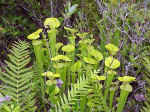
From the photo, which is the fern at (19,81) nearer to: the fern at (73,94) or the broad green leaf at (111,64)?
the fern at (73,94)

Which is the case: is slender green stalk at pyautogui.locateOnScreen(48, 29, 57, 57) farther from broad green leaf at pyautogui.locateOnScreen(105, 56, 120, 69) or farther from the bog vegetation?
broad green leaf at pyautogui.locateOnScreen(105, 56, 120, 69)

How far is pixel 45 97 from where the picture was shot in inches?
48.7

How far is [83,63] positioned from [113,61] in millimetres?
177

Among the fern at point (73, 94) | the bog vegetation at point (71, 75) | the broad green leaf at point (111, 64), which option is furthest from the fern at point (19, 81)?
the broad green leaf at point (111, 64)

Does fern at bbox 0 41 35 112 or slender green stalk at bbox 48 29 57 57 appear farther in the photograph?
slender green stalk at bbox 48 29 57 57

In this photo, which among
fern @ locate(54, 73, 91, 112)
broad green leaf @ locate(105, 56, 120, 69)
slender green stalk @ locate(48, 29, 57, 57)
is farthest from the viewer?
slender green stalk @ locate(48, 29, 57, 57)

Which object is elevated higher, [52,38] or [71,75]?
[52,38]

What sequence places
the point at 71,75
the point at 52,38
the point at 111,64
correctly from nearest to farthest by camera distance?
the point at 111,64, the point at 52,38, the point at 71,75

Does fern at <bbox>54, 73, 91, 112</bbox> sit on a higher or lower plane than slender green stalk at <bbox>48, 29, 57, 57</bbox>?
lower

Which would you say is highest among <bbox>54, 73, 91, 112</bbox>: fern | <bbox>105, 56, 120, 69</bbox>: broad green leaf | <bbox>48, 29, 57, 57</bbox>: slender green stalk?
<bbox>48, 29, 57, 57</bbox>: slender green stalk

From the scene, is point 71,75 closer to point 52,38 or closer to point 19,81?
point 52,38

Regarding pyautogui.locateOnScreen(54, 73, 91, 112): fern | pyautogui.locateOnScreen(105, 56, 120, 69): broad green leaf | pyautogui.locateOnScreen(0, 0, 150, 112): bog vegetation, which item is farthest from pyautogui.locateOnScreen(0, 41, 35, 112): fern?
pyautogui.locateOnScreen(105, 56, 120, 69): broad green leaf

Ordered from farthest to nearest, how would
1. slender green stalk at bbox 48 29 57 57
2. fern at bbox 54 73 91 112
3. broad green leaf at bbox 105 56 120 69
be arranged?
1. slender green stalk at bbox 48 29 57 57
2. broad green leaf at bbox 105 56 120 69
3. fern at bbox 54 73 91 112

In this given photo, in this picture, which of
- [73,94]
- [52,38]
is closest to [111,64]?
[73,94]
